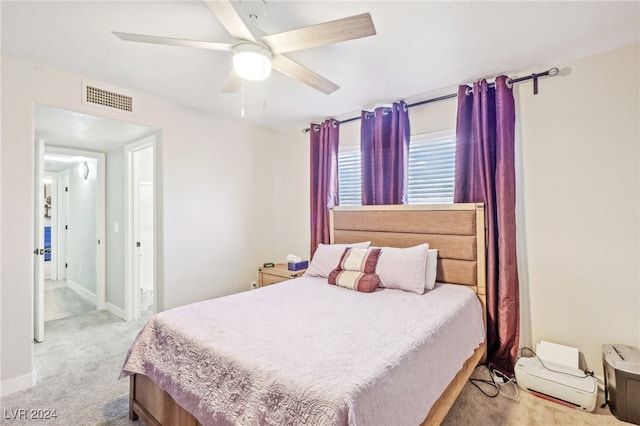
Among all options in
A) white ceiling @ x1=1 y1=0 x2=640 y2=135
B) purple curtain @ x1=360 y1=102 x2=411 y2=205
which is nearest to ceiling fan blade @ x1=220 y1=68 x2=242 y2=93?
white ceiling @ x1=1 y1=0 x2=640 y2=135

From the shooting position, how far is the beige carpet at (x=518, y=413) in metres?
1.81

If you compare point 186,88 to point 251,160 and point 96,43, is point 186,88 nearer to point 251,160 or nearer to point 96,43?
point 96,43

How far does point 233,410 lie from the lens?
1207 mm

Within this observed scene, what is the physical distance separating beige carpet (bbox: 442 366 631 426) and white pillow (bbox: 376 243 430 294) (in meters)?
0.79

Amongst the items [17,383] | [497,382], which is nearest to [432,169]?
[497,382]

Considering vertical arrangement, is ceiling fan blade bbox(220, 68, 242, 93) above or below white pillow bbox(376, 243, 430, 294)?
above

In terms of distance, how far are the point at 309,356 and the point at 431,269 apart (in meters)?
1.56

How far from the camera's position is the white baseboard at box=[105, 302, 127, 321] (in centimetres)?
371

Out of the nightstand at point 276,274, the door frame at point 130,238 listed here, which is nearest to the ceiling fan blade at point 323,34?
A: the nightstand at point 276,274

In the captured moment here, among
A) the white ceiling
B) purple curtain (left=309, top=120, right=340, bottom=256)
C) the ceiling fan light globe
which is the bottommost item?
purple curtain (left=309, top=120, right=340, bottom=256)

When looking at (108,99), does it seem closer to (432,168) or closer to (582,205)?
(432,168)

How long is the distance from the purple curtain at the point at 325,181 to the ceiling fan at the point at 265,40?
163 cm

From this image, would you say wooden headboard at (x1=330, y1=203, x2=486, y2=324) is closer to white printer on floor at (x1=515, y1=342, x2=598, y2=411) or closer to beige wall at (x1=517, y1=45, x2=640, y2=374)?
beige wall at (x1=517, y1=45, x2=640, y2=374)

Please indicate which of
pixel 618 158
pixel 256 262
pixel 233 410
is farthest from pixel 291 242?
pixel 618 158
